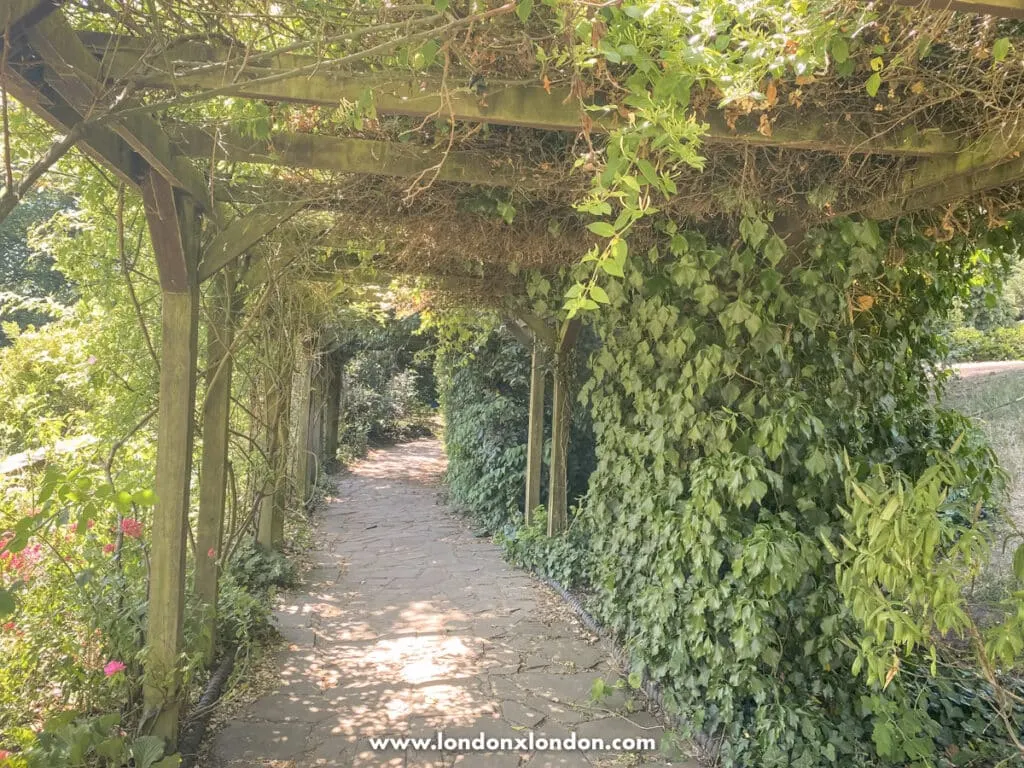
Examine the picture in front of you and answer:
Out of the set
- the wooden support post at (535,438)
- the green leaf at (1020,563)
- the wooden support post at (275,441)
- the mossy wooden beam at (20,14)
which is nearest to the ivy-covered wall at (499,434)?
the wooden support post at (535,438)

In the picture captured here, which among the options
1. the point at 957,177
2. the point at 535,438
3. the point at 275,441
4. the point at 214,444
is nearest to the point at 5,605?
the point at 214,444

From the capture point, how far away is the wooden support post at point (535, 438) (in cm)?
630

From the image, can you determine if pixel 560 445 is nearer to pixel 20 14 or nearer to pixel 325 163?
pixel 325 163

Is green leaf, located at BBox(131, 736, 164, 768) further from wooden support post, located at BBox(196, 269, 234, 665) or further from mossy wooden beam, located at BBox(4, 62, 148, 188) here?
mossy wooden beam, located at BBox(4, 62, 148, 188)

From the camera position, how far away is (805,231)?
2.98 meters

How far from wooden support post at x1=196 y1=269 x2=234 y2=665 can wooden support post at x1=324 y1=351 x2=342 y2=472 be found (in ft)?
22.5

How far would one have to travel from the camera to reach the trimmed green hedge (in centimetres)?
759

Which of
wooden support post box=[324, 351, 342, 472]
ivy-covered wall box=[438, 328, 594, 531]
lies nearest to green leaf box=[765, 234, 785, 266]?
ivy-covered wall box=[438, 328, 594, 531]

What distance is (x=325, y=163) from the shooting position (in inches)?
108

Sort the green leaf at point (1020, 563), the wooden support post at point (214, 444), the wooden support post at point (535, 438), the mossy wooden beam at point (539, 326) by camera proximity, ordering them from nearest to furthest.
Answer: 1. the green leaf at point (1020, 563)
2. the wooden support post at point (214, 444)
3. the mossy wooden beam at point (539, 326)
4. the wooden support post at point (535, 438)

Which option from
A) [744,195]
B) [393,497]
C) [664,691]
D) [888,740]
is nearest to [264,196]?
[744,195]

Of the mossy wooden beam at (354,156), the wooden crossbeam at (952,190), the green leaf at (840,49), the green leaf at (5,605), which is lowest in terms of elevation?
the green leaf at (5,605)

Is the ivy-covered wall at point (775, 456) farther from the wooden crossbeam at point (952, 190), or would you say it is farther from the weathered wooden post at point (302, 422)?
the weathered wooden post at point (302, 422)

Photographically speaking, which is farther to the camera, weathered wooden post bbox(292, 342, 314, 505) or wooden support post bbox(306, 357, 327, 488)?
wooden support post bbox(306, 357, 327, 488)
